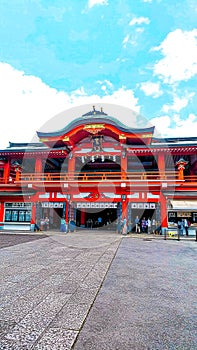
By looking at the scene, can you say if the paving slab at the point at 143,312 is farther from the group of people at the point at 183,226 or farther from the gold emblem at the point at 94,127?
the gold emblem at the point at 94,127

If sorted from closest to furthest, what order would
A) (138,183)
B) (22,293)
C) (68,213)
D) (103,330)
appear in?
(103,330), (22,293), (138,183), (68,213)

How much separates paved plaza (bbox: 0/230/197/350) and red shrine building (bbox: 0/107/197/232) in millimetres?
12301

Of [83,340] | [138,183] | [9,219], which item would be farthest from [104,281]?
[9,219]

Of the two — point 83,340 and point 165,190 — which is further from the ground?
point 165,190

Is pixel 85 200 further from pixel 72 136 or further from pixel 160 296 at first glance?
pixel 160 296

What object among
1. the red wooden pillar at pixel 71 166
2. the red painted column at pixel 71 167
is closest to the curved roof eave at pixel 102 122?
the red wooden pillar at pixel 71 166

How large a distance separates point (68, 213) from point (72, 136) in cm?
730

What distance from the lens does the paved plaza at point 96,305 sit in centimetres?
311

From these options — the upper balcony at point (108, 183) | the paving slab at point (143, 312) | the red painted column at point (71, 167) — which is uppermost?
the red painted column at point (71, 167)

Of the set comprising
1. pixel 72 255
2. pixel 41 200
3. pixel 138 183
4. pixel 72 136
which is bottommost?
pixel 72 255

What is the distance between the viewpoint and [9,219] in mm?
21922

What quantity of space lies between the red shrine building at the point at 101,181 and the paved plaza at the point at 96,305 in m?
12.3

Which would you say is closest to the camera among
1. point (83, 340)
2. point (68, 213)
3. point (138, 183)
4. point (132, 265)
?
point (83, 340)

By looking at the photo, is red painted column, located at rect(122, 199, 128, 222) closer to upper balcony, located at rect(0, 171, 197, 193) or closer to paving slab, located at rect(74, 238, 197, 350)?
upper balcony, located at rect(0, 171, 197, 193)
